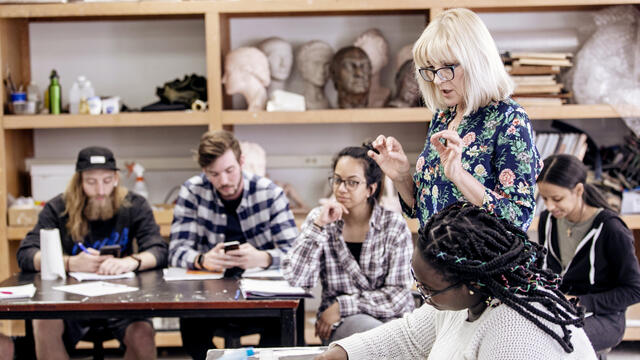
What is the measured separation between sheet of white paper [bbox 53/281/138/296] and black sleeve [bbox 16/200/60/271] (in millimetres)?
379

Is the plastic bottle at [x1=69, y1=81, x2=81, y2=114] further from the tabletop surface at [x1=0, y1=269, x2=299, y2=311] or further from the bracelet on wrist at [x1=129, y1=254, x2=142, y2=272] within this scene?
the tabletop surface at [x1=0, y1=269, x2=299, y2=311]

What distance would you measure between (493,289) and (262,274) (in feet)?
5.32

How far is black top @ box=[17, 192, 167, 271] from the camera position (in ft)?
10.1

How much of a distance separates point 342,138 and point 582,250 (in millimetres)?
1789

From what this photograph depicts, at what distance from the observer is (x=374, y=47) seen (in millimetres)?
4004

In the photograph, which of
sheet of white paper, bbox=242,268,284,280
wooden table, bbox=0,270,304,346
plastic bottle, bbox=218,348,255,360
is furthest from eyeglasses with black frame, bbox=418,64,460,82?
sheet of white paper, bbox=242,268,284,280

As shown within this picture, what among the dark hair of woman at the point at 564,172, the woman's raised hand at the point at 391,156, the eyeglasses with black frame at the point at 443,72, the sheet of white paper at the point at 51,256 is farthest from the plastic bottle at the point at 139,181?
the eyeglasses with black frame at the point at 443,72

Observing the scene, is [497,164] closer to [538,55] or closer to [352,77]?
[352,77]

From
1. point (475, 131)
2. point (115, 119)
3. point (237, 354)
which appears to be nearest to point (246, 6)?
point (115, 119)

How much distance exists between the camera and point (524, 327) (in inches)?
51.2

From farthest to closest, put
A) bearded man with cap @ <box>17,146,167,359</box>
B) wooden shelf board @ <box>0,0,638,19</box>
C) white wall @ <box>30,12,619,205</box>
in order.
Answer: white wall @ <box>30,12,619,205</box>, wooden shelf board @ <box>0,0,638,19</box>, bearded man with cap @ <box>17,146,167,359</box>

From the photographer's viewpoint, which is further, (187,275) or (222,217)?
(222,217)

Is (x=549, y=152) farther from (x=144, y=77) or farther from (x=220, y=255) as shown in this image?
(x=144, y=77)

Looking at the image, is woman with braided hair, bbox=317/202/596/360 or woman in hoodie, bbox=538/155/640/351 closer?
woman with braided hair, bbox=317/202/596/360
